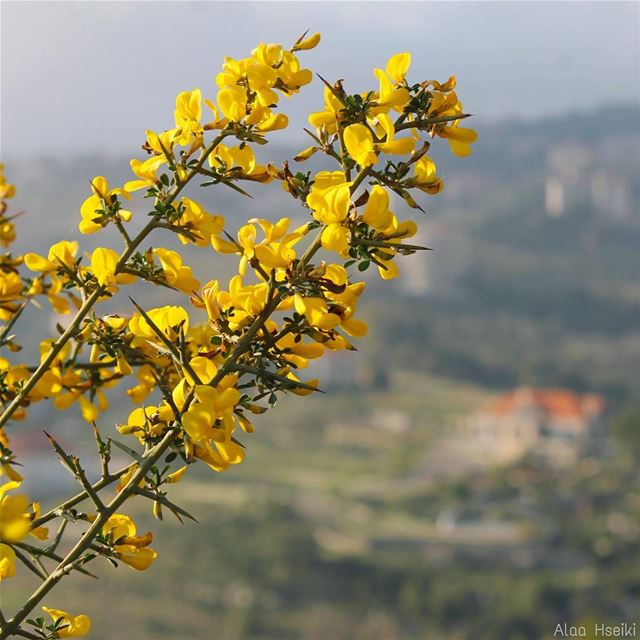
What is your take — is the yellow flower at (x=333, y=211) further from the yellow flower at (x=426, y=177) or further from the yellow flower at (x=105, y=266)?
the yellow flower at (x=105, y=266)

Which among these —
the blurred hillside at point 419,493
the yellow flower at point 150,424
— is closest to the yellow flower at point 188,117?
the yellow flower at point 150,424

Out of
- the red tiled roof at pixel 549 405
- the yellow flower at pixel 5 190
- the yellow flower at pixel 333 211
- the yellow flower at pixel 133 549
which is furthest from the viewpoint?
the red tiled roof at pixel 549 405

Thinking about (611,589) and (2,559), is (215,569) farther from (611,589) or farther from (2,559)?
(2,559)

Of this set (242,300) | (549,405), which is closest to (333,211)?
(242,300)

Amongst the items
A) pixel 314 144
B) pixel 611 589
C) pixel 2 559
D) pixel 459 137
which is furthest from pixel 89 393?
pixel 611 589

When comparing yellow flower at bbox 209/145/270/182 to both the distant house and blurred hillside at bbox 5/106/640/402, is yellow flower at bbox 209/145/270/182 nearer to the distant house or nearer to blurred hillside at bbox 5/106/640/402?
blurred hillside at bbox 5/106/640/402

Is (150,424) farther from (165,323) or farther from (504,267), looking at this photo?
(504,267)

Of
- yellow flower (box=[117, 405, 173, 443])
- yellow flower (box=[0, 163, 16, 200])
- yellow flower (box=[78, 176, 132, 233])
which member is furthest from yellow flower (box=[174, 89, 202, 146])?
yellow flower (box=[0, 163, 16, 200])
